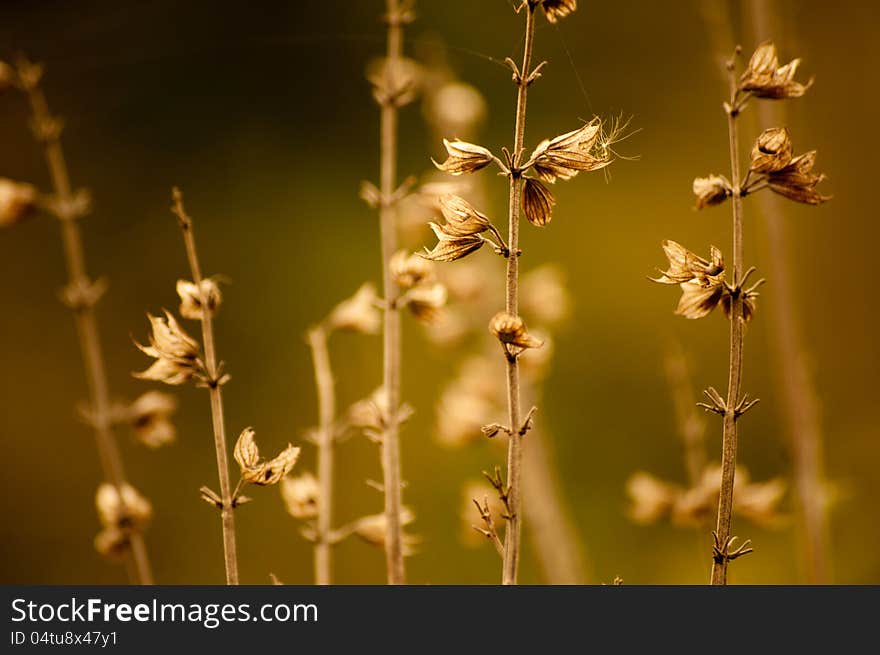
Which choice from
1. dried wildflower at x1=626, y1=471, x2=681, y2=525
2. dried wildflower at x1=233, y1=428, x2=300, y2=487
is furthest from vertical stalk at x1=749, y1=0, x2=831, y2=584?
dried wildflower at x1=233, y1=428, x2=300, y2=487

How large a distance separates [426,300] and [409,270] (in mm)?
20

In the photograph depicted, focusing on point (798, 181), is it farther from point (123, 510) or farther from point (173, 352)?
point (123, 510)

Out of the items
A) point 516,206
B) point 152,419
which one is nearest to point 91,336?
point 152,419

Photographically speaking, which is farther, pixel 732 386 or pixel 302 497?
pixel 302 497

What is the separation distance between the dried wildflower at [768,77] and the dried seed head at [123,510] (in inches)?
14.6

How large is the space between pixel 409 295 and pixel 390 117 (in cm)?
10

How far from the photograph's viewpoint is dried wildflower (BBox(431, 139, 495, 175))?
13.1 inches

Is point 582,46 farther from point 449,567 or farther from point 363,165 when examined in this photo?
point 449,567

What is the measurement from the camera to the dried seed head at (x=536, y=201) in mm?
341

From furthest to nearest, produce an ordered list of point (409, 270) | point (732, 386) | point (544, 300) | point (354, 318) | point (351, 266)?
point (351, 266) → point (544, 300) → point (354, 318) → point (409, 270) → point (732, 386)

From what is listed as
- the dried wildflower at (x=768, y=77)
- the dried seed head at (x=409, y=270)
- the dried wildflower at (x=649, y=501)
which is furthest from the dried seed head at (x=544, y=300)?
the dried wildflower at (x=768, y=77)

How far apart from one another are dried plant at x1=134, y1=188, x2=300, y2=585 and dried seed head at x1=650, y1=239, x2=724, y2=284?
0.16 m

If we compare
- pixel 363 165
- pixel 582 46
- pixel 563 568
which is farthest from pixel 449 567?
pixel 582 46

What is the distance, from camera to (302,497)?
18.0 inches
